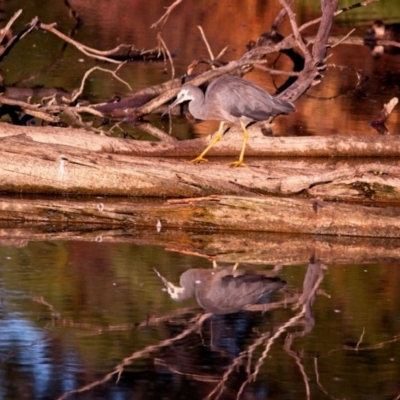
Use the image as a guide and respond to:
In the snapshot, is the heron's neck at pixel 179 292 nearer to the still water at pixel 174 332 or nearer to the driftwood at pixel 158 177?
the still water at pixel 174 332

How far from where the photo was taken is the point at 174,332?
6.95 meters

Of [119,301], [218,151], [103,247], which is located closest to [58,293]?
[119,301]

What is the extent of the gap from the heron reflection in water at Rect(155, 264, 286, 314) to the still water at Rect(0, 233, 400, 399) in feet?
0.23

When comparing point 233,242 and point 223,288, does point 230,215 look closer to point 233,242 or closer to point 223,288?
point 233,242

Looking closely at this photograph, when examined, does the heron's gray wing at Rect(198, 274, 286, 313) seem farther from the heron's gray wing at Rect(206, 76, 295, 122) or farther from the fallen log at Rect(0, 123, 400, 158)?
the fallen log at Rect(0, 123, 400, 158)

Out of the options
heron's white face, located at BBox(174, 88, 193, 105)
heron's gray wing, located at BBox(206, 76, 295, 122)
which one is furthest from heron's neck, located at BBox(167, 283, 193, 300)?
heron's white face, located at BBox(174, 88, 193, 105)

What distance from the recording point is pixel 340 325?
23.7 feet

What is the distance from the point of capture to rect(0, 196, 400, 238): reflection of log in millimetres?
9258

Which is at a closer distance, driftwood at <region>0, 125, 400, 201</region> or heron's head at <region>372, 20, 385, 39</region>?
driftwood at <region>0, 125, 400, 201</region>

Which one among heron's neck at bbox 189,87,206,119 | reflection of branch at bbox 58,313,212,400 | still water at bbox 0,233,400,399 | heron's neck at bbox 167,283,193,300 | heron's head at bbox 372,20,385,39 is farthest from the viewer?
heron's head at bbox 372,20,385,39

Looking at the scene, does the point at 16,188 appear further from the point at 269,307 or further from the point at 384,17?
the point at 384,17

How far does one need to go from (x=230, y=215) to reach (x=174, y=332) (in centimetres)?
252

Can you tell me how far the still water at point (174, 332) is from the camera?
6.05 m

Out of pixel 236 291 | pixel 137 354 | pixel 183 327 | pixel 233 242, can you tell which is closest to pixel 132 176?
pixel 233 242
